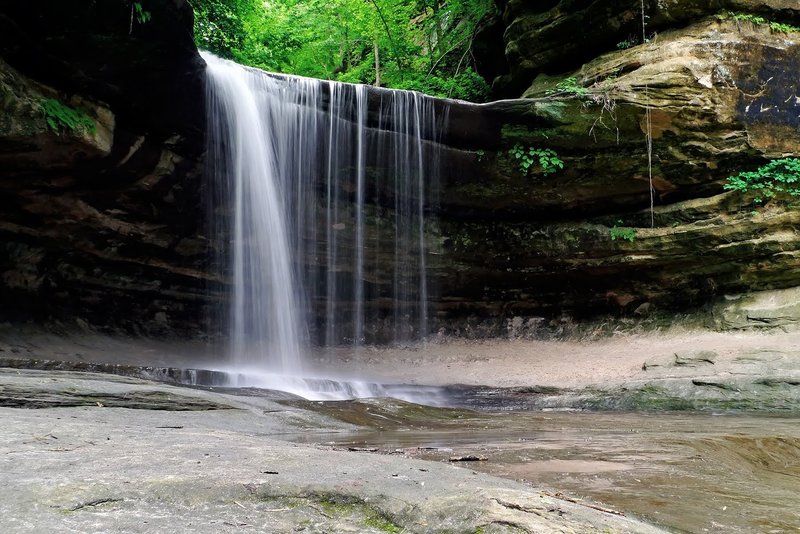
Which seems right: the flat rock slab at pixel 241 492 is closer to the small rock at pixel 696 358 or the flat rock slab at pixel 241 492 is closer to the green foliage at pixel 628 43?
the small rock at pixel 696 358

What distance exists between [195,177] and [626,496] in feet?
32.3

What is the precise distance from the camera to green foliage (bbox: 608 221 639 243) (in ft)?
39.4

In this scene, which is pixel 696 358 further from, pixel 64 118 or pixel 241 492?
pixel 64 118

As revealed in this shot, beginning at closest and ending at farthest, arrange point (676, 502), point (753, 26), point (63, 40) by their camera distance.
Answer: point (676, 502)
point (63, 40)
point (753, 26)

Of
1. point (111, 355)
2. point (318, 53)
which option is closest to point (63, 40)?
point (111, 355)

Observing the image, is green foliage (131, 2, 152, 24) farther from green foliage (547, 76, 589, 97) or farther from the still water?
green foliage (547, 76, 589, 97)

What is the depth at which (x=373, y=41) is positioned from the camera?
19859 millimetres

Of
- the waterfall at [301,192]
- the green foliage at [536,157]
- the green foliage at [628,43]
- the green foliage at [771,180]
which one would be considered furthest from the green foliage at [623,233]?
the waterfall at [301,192]

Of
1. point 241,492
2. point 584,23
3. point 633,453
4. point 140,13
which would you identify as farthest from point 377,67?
point 241,492

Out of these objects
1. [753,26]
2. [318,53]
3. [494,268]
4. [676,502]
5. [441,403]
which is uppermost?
[318,53]

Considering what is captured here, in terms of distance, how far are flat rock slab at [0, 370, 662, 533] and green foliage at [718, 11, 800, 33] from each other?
11734 mm

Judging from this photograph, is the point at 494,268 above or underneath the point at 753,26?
underneath

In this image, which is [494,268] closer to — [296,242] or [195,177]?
[296,242]

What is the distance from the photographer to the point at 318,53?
68.8 feet
